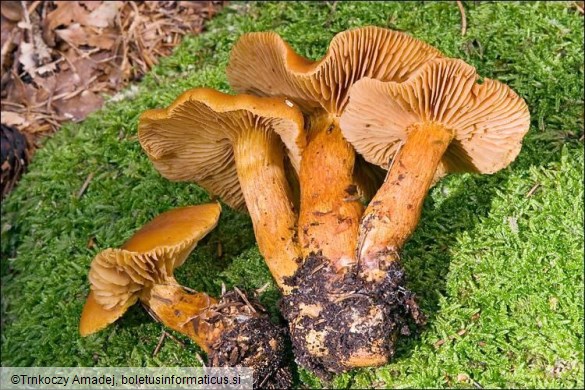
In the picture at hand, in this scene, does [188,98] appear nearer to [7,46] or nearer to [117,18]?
[117,18]

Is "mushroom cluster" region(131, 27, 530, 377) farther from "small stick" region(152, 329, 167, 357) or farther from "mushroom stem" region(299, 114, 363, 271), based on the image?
"small stick" region(152, 329, 167, 357)

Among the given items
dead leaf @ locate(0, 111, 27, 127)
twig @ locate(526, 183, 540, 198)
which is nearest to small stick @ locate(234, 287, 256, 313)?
twig @ locate(526, 183, 540, 198)

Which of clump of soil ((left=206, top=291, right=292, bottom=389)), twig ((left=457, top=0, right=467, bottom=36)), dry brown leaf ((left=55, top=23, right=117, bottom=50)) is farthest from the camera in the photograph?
dry brown leaf ((left=55, top=23, right=117, bottom=50))

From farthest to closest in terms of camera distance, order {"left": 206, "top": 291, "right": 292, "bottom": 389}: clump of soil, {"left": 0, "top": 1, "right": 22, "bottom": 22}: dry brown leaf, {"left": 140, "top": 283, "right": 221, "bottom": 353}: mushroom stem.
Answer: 1. {"left": 0, "top": 1, "right": 22, "bottom": 22}: dry brown leaf
2. {"left": 140, "top": 283, "right": 221, "bottom": 353}: mushroom stem
3. {"left": 206, "top": 291, "right": 292, "bottom": 389}: clump of soil

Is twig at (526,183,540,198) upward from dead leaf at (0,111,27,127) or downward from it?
upward

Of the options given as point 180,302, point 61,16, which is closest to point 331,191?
point 180,302

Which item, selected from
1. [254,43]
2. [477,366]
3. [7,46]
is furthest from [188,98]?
[7,46]

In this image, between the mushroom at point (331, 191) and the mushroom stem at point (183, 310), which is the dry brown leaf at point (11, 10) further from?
the mushroom stem at point (183, 310)
